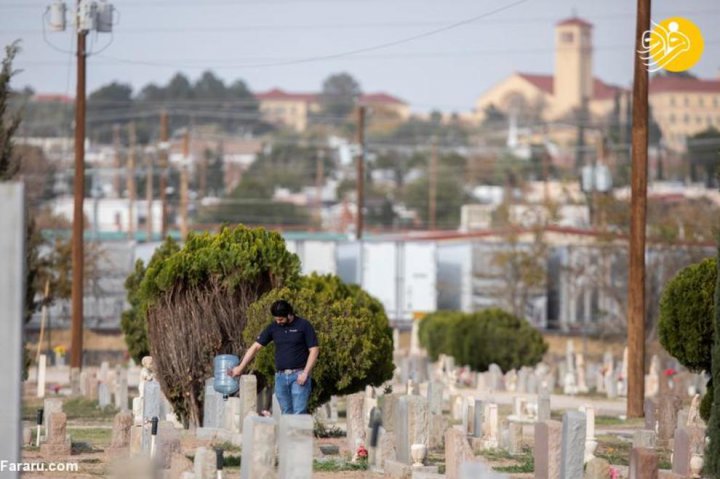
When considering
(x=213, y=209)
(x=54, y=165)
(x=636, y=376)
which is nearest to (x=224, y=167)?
(x=213, y=209)

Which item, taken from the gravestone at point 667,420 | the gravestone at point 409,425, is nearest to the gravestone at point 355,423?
the gravestone at point 409,425

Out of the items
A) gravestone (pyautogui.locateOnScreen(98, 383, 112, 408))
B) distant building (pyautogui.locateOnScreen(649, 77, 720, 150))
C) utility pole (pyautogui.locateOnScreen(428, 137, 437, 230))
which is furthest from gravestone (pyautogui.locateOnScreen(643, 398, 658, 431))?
distant building (pyautogui.locateOnScreen(649, 77, 720, 150))

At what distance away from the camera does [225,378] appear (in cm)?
1997

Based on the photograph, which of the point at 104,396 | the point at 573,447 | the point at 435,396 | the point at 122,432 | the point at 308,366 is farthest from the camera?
the point at 104,396

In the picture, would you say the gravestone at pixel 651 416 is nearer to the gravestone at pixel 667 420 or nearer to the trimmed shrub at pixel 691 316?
the gravestone at pixel 667 420

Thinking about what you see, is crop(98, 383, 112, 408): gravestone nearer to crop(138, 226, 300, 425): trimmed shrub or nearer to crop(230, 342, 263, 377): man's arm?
crop(138, 226, 300, 425): trimmed shrub

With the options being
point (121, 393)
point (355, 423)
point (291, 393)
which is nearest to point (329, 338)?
point (355, 423)

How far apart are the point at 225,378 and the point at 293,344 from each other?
2.07 meters

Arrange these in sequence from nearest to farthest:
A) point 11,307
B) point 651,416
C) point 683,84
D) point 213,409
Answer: point 11,307
point 213,409
point 651,416
point 683,84

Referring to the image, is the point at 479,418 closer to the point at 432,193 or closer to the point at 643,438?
the point at 643,438

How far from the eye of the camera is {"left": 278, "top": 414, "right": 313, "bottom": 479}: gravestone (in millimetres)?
13922

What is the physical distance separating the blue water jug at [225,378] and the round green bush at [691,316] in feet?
20.8

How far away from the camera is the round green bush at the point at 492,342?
4303 centimetres

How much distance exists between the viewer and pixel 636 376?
27172 mm
